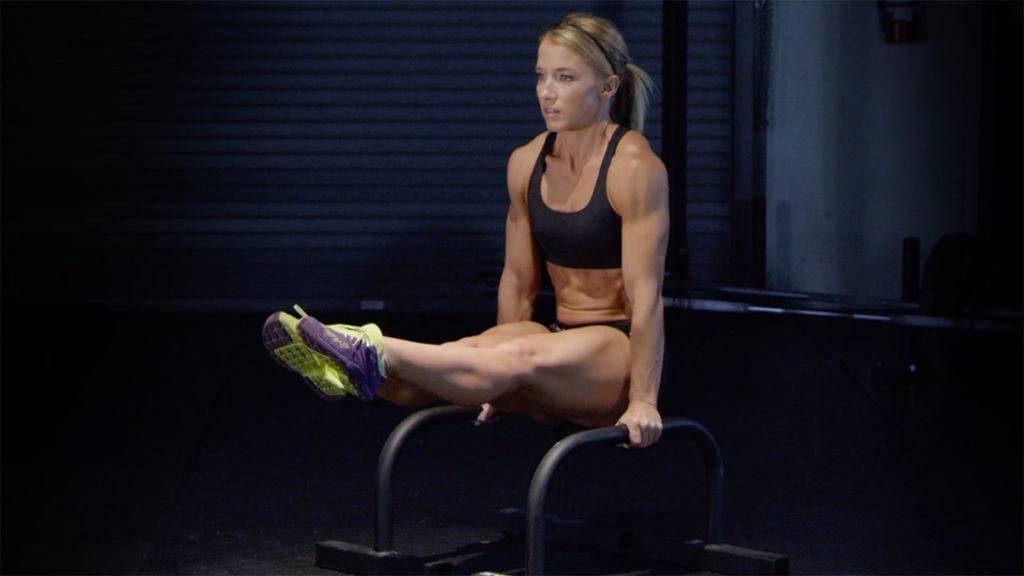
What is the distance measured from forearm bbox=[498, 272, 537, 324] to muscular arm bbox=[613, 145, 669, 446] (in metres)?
0.35

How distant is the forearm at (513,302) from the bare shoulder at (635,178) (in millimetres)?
384

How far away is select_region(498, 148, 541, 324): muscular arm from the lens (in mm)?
3795

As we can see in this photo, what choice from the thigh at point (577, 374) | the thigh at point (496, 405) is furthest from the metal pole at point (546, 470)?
the thigh at point (496, 405)

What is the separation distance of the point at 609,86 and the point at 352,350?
1047 mm

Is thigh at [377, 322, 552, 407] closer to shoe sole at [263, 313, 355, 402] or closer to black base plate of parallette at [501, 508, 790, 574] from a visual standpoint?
shoe sole at [263, 313, 355, 402]

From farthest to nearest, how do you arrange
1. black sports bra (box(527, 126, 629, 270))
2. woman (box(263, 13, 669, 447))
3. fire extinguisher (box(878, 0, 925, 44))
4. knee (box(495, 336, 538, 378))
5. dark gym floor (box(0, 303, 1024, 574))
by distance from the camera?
fire extinguisher (box(878, 0, 925, 44)) → dark gym floor (box(0, 303, 1024, 574)) → black sports bra (box(527, 126, 629, 270)) → knee (box(495, 336, 538, 378)) → woman (box(263, 13, 669, 447))

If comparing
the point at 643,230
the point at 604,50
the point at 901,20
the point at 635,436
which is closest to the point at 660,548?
the point at 635,436

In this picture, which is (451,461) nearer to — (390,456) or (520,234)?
(520,234)

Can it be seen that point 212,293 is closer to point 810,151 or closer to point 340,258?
point 340,258

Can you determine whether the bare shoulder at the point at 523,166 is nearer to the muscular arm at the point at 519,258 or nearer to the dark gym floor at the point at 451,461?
the muscular arm at the point at 519,258

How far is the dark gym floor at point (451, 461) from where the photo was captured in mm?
4066

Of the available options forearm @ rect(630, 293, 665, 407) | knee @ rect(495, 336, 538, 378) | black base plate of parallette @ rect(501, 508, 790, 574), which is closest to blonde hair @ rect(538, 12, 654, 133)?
forearm @ rect(630, 293, 665, 407)

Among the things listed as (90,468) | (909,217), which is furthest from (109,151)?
(909,217)

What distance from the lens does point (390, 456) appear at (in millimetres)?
3488
